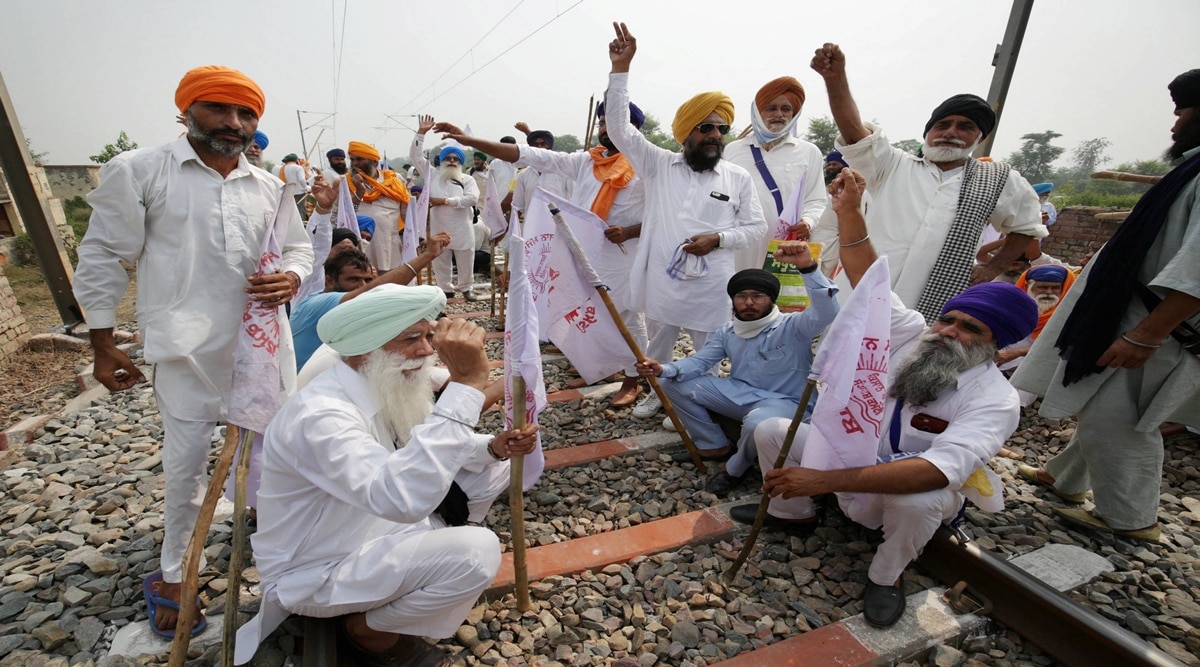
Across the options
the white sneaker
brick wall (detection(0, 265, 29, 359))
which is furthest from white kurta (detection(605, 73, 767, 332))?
brick wall (detection(0, 265, 29, 359))

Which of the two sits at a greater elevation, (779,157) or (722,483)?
(779,157)

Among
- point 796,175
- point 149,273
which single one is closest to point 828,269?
point 796,175

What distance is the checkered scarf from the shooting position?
3367mm

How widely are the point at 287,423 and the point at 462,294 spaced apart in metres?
7.44

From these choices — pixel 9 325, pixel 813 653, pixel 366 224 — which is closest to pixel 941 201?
pixel 813 653

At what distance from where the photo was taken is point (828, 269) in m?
5.31

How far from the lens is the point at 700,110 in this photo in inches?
153

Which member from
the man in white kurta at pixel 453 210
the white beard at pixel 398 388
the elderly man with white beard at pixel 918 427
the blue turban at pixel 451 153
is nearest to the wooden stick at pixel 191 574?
the white beard at pixel 398 388

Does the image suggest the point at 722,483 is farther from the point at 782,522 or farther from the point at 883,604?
the point at 883,604

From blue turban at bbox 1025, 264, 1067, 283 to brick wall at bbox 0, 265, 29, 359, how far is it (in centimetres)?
1011

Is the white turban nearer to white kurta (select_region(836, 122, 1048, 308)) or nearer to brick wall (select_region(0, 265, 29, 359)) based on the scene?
white kurta (select_region(836, 122, 1048, 308))

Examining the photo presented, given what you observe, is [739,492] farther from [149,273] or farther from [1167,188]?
[149,273]

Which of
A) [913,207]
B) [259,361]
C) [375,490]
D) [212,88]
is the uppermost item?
[212,88]

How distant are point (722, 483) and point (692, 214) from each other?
73.5 inches
